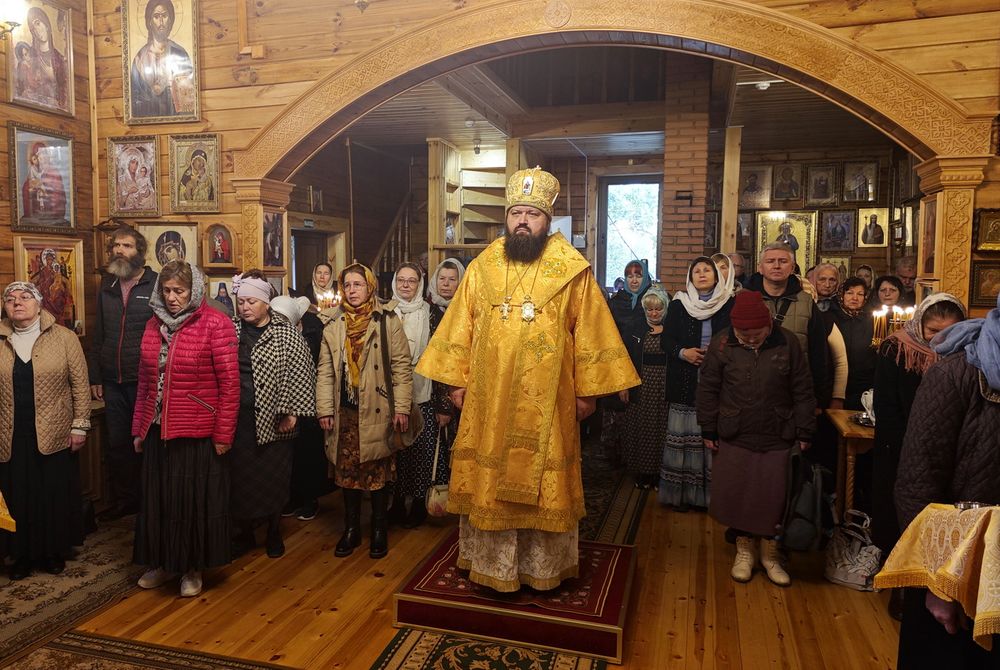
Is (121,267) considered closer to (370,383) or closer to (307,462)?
(307,462)

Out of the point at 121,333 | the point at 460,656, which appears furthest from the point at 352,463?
the point at 121,333

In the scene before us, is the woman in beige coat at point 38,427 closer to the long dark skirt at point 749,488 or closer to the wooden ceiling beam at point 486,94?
the long dark skirt at point 749,488

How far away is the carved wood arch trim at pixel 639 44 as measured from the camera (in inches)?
163

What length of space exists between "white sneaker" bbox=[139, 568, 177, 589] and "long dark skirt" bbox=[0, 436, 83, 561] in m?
0.58

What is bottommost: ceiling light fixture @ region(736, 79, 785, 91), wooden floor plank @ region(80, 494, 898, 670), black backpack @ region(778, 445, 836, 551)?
wooden floor plank @ region(80, 494, 898, 670)

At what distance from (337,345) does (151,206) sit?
2.49m

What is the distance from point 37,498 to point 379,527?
1829mm

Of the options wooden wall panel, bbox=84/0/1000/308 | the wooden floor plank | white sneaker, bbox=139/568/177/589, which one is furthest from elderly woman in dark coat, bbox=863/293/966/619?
white sneaker, bbox=139/568/177/589

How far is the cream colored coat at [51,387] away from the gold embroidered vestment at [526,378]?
6.60 feet

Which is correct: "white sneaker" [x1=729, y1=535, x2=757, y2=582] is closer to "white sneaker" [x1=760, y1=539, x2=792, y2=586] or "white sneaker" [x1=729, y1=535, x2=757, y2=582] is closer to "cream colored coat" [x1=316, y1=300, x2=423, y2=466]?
"white sneaker" [x1=760, y1=539, x2=792, y2=586]

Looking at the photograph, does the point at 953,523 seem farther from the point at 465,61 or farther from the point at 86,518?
the point at 86,518

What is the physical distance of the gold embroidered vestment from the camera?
328 centimetres

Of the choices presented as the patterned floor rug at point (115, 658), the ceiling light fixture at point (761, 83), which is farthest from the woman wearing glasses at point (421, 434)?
the ceiling light fixture at point (761, 83)

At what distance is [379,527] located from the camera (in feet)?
14.1
